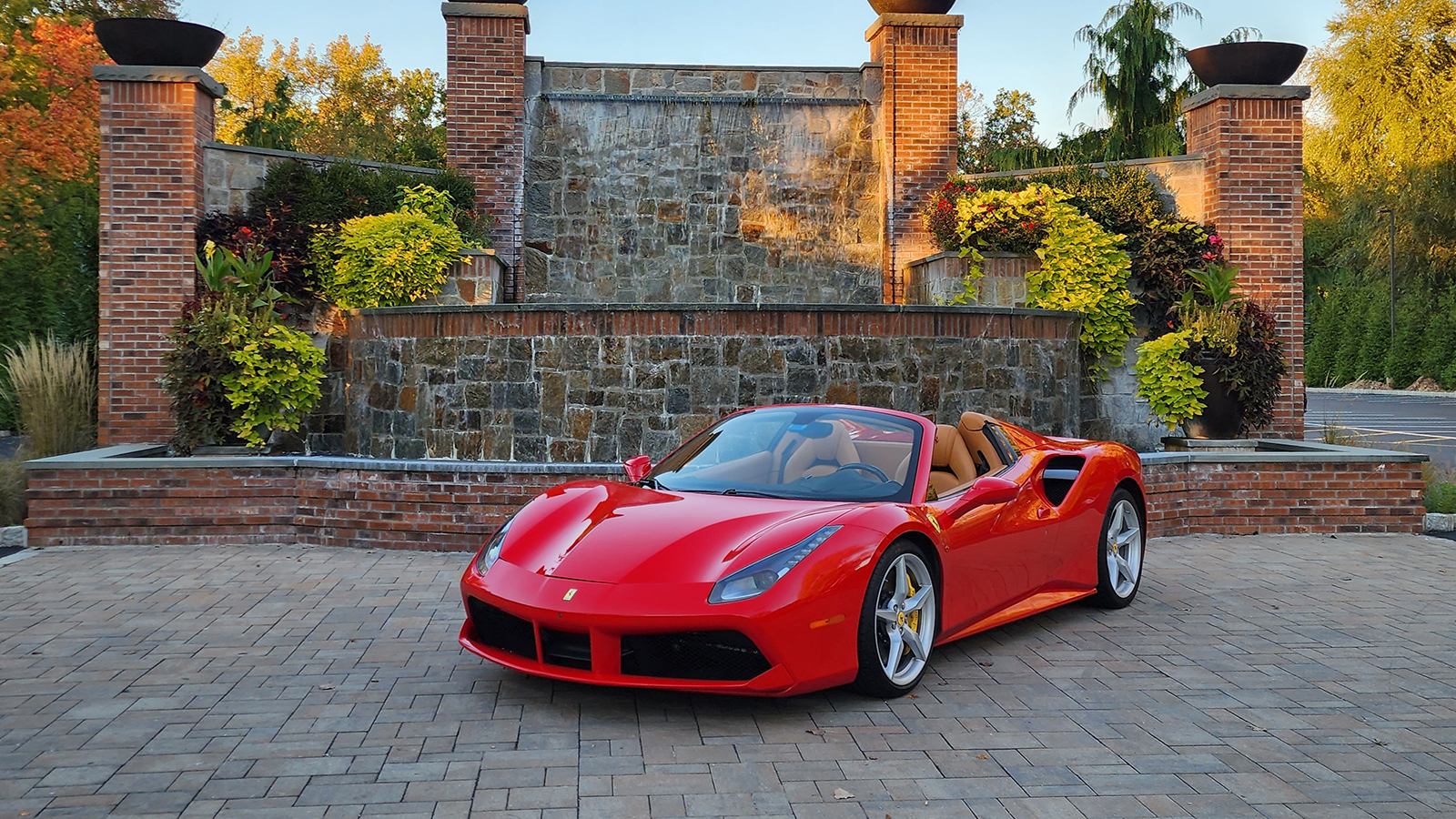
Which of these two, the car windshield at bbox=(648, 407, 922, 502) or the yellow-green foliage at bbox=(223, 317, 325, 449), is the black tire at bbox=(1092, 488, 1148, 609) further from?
the yellow-green foliage at bbox=(223, 317, 325, 449)

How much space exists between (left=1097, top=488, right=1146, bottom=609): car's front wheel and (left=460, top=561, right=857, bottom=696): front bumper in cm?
251

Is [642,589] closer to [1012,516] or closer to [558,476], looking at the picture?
[1012,516]

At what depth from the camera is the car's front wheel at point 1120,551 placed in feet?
21.1

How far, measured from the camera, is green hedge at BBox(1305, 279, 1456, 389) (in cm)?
3706

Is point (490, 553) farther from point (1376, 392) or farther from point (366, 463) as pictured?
point (1376, 392)

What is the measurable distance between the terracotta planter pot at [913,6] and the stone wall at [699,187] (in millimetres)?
890

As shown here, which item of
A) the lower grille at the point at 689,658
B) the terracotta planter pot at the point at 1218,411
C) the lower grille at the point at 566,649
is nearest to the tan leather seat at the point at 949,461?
the lower grille at the point at 689,658

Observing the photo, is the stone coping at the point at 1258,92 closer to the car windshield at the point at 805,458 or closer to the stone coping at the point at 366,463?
the stone coping at the point at 366,463

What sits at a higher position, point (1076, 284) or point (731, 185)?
point (731, 185)

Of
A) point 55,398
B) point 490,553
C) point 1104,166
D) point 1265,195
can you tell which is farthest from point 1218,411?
point 55,398

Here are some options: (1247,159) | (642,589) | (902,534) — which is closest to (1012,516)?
(902,534)

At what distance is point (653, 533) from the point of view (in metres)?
4.70

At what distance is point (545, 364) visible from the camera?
8883mm

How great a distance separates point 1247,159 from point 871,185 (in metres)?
4.26
